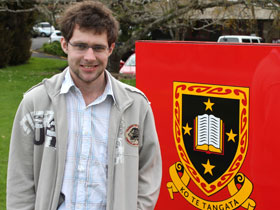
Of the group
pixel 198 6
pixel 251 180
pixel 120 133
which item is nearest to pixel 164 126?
pixel 251 180

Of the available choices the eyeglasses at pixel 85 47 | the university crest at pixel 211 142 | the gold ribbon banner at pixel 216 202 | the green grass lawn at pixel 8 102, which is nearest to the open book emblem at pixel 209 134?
the university crest at pixel 211 142

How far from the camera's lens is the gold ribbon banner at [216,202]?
3487 mm

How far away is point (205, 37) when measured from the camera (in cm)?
3784

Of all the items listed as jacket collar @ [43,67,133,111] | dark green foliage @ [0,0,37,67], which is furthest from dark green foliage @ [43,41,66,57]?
jacket collar @ [43,67,133,111]

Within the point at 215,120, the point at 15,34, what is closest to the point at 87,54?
the point at 215,120

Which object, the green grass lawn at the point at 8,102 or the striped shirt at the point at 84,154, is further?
the green grass lawn at the point at 8,102

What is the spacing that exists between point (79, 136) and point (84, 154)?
9cm

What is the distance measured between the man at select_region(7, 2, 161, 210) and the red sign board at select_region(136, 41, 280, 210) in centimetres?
119

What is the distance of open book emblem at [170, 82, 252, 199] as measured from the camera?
136 inches

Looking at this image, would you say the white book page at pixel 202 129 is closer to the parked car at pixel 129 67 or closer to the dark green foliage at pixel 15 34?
the parked car at pixel 129 67

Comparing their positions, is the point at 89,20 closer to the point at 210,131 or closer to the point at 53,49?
the point at 210,131

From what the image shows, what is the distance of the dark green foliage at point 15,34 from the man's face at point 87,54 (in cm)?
2024

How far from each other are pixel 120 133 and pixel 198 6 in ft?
46.4

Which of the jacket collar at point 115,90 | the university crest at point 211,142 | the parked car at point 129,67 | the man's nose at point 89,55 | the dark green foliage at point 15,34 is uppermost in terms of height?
the dark green foliage at point 15,34
